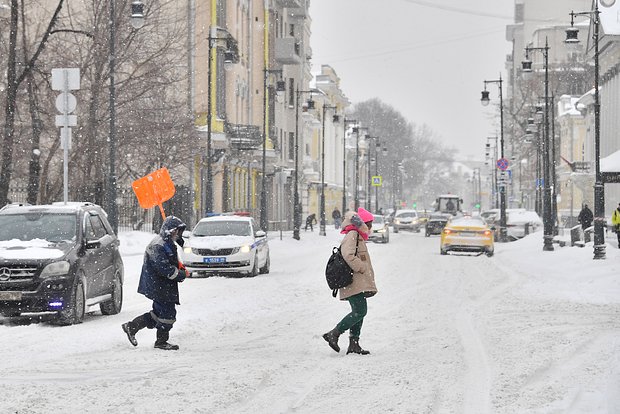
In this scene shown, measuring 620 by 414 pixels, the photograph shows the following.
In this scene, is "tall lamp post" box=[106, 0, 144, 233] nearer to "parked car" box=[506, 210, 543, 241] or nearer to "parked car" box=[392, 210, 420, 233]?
"parked car" box=[506, 210, 543, 241]

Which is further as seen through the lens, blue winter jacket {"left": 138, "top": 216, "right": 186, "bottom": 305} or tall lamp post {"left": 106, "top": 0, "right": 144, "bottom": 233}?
tall lamp post {"left": 106, "top": 0, "right": 144, "bottom": 233}

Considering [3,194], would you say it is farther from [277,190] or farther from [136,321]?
[277,190]

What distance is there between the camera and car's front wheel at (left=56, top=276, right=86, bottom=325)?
1636 cm

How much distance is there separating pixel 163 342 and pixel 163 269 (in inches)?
31.5

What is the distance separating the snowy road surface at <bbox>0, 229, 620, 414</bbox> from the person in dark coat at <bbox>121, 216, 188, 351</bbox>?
0.76 feet

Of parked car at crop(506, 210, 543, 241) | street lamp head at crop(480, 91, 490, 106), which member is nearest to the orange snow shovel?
street lamp head at crop(480, 91, 490, 106)

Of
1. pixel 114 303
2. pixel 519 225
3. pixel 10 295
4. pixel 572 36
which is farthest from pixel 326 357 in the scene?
pixel 519 225

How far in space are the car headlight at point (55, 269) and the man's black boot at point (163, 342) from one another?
10.2 feet

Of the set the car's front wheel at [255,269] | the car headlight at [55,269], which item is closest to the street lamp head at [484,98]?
the car's front wheel at [255,269]

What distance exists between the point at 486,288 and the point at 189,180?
31.2 m

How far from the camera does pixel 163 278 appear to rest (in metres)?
13.8

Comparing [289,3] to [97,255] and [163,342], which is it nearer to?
[97,255]

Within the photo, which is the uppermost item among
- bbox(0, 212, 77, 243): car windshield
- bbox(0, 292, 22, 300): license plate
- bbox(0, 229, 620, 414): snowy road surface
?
bbox(0, 212, 77, 243): car windshield

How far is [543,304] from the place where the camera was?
21.2m
